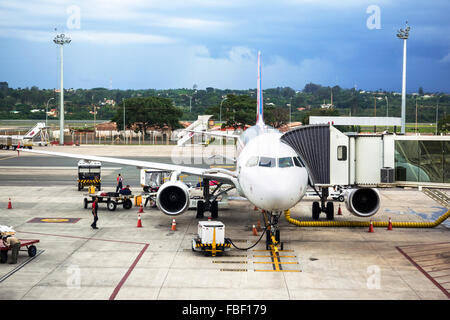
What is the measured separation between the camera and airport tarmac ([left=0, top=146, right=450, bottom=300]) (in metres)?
17.0

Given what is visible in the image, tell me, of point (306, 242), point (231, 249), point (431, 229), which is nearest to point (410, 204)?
point (431, 229)

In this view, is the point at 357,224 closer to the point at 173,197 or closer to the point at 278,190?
the point at 278,190

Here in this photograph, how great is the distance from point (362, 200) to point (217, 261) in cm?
911

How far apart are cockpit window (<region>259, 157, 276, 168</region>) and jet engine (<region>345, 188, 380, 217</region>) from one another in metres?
6.43

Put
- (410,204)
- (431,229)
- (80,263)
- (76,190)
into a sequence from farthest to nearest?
(76,190) → (410,204) → (431,229) → (80,263)

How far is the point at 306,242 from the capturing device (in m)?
24.3

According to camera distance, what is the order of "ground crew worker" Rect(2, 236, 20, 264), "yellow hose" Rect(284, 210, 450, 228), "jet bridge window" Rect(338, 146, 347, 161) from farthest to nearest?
"yellow hose" Rect(284, 210, 450, 228) < "jet bridge window" Rect(338, 146, 347, 161) < "ground crew worker" Rect(2, 236, 20, 264)

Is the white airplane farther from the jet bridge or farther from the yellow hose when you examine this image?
the yellow hose

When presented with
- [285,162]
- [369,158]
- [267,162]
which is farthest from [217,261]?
[369,158]

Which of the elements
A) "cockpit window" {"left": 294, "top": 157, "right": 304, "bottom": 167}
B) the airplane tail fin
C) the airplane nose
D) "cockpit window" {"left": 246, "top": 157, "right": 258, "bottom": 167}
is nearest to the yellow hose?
"cockpit window" {"left": 294, "top": 157, "right": 304, "bottom": 167}

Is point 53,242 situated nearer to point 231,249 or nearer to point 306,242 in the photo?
point 231,249

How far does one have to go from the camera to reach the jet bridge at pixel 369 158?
78.8 ft
